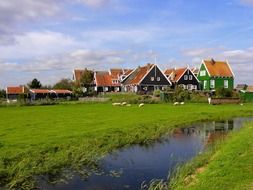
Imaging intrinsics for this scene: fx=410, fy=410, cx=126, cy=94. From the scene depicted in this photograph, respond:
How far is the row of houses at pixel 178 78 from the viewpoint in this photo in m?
92.4

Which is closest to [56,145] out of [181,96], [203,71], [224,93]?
[181,96]

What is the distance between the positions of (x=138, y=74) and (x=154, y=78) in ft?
17.2

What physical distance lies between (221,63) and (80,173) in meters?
85.2

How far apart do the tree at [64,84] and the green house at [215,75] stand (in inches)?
1378

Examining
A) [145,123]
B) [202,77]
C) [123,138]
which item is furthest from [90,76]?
[123,138]

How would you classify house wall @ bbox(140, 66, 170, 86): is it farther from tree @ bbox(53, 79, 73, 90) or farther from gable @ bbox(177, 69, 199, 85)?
tree @ bbox(53, 79, 73, 90)

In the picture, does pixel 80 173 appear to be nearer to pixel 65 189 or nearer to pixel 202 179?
pixel 65 189

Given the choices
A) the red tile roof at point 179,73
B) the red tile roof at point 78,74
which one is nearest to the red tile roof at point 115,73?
the red tile roof at point 78,74

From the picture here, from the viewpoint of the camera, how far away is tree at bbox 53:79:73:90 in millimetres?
110625

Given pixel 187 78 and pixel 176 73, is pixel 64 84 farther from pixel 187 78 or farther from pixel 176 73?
pixel 187 78

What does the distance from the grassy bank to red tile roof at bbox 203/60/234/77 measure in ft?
245

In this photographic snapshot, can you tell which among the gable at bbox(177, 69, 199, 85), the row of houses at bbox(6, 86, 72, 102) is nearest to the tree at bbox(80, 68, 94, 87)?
the row of houses at bbox(6, 86, 72, 102)

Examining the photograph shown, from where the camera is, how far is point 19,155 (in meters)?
17.0

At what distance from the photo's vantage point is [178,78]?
315 feet
